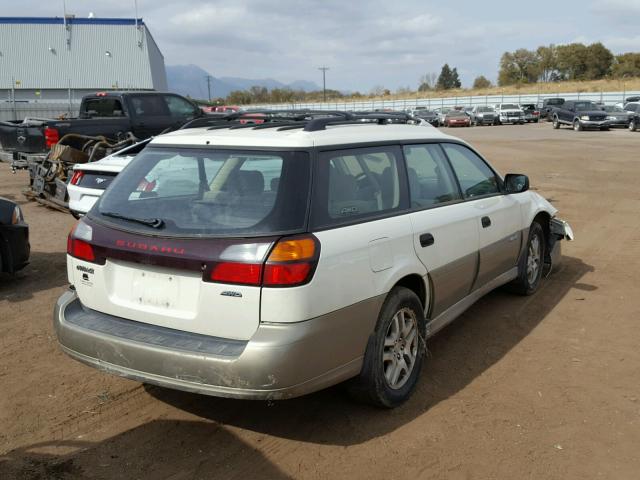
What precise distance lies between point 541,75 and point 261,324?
358ft

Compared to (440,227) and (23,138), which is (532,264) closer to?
(440,227)

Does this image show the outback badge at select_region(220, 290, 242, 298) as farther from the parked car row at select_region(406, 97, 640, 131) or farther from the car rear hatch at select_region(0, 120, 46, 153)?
the parked car row at select_region(406, 97, 640, 131)

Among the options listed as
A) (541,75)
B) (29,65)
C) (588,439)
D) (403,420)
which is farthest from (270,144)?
(541,75)

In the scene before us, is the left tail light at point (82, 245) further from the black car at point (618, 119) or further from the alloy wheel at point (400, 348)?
the black car at point (618, 119)

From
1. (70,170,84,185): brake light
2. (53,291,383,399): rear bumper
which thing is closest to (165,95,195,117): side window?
(70,170,84,185): brake light

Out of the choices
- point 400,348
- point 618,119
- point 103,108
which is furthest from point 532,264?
point 618,119

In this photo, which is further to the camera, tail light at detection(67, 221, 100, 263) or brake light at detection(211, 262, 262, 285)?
tail light at detection(67, 221, 100, 263)

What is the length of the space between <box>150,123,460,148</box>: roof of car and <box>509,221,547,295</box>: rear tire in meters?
2.05

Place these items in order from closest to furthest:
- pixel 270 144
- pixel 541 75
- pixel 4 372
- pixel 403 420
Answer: pixel 270 144 < pixel 403 420 < pixel 4 372 < pixel 541 75

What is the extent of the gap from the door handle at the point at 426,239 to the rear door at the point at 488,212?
788 millimetres

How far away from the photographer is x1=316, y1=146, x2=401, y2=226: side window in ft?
11.0

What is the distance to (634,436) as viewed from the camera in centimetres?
346

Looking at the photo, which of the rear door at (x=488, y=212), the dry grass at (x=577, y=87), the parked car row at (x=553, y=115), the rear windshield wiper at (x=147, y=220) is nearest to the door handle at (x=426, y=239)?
the rear door at (x=488, y=212)

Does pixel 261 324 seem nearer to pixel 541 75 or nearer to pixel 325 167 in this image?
pixel 325 167
